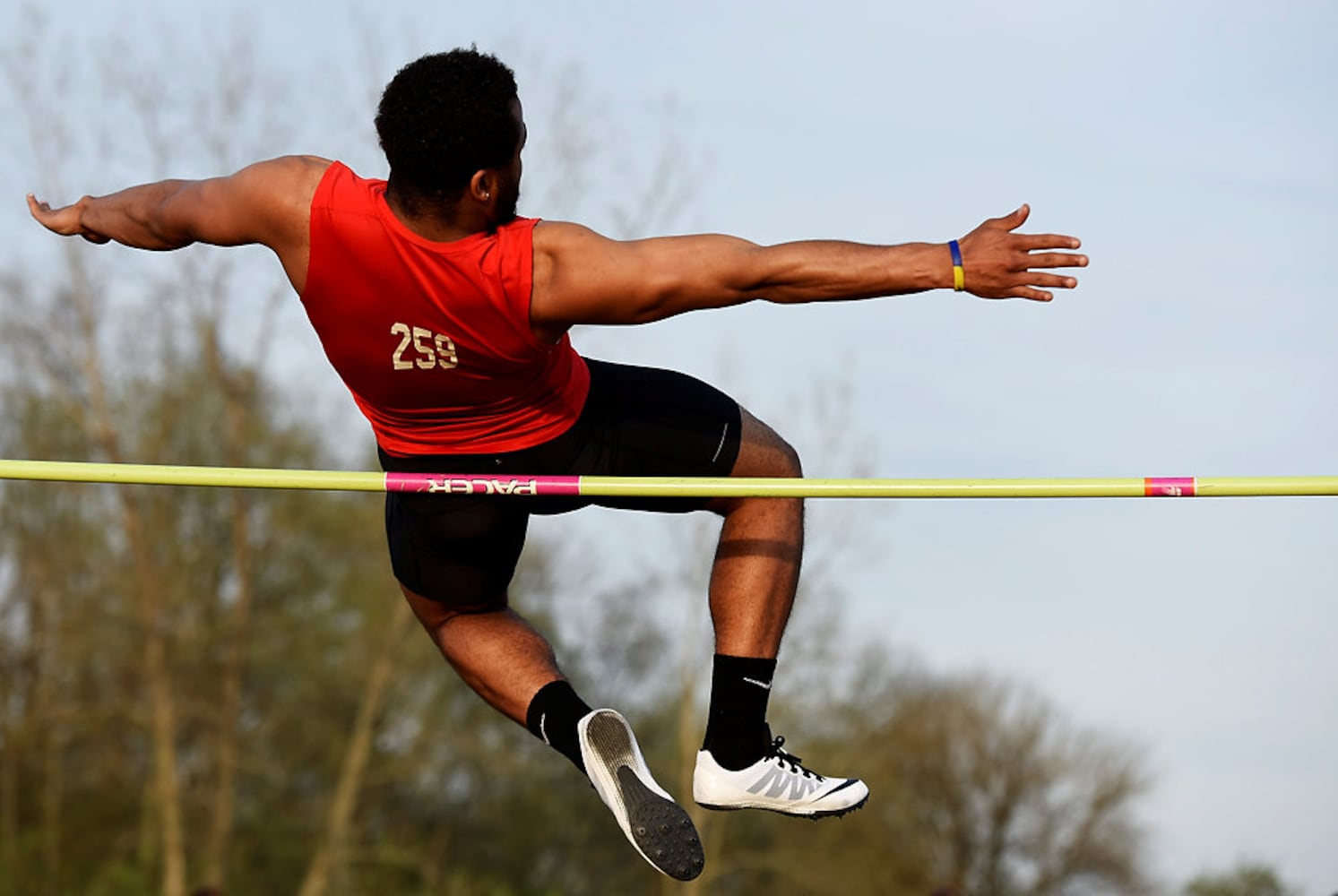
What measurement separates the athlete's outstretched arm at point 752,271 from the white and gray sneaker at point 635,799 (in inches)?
41.7

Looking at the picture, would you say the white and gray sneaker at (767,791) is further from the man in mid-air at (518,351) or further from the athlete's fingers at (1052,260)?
the athlete's fingers at (1052,260)

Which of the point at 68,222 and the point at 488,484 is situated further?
the point at 68,222

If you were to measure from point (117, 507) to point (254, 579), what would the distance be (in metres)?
2.07

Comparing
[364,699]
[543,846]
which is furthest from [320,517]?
[543,846]

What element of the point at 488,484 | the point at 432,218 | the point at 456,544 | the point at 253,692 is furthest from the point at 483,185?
the point at 253,692

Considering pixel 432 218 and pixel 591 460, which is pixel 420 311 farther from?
pixel 591 460

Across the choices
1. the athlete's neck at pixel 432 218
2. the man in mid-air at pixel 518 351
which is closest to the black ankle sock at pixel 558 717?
the man in mid-air at pixel 518 351

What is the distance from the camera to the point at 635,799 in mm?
4156

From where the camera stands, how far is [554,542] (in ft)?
72.6

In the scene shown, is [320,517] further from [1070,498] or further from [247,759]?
[1070,498]

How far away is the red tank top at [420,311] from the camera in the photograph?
13.2ft

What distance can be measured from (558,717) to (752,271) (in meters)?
1.36

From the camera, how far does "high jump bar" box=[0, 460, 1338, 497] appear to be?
418cm

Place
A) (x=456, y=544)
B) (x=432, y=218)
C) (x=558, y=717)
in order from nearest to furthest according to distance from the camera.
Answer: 1. (x=432, y=218)
2. (x=558, y=717)
3. (x=456, y=544)
